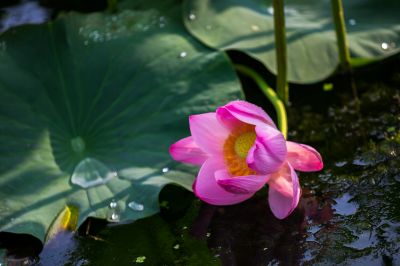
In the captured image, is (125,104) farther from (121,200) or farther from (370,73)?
(370,73)

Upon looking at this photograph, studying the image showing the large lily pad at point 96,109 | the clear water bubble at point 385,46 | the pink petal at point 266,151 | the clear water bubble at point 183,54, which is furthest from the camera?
the clear water bubble at point 385,46

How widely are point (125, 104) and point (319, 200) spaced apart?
52 centimetres

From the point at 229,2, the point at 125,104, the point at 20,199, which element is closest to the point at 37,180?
the point at 20,199

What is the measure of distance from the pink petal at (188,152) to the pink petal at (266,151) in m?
0.17

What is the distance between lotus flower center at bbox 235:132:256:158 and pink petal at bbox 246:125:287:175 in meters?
0.07

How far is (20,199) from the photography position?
144 cm

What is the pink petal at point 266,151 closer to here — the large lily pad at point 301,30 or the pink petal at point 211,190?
the pink petal at point 211,190

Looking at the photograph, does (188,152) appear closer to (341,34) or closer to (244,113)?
(244,113)

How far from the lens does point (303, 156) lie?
1.31 metres

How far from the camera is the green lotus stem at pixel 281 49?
163 cm

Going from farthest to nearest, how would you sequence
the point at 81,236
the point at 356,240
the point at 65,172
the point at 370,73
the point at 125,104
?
1. the point at 370,73
2. the point at 125,104
3. the point at 65,172
4. the point at 81,236
5. the point at 356,240

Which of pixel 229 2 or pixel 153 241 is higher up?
pixel 229 2

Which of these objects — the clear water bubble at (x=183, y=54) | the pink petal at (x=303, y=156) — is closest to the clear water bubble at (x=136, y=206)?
the pink petal at (x=303, y=156)

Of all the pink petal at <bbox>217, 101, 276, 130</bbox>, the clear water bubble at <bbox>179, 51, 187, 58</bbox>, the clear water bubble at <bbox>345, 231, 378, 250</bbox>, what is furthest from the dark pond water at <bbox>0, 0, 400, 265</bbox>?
the clear water bubble at <bbox>179, 51, 187, 58</bbox>
